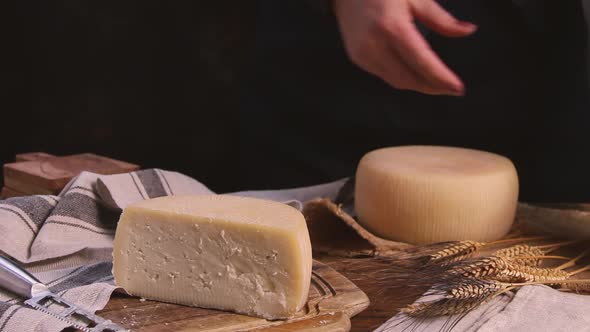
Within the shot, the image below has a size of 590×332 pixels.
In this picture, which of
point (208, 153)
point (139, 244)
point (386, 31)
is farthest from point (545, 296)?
point (208, 153)

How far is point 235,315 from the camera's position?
1.15 meters

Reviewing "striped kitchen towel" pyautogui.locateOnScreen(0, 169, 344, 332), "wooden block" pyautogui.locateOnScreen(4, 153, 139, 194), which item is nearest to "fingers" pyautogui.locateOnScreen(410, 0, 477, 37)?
"striped kitchen towel" pyautogui.locateOnScreen(0, 169, 344, 332)

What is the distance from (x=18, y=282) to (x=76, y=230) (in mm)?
288

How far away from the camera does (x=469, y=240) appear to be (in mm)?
1514

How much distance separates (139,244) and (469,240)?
0.66 metres

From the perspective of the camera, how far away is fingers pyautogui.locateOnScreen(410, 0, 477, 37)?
119 cm

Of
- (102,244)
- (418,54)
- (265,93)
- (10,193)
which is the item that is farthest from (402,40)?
(10,193)

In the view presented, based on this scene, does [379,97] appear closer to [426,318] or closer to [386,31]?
[386,31]

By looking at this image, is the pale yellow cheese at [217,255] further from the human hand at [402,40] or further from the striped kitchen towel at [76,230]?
the human hand at [402,40]

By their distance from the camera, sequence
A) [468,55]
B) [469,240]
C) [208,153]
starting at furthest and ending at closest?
[208,153]
[468,55]
[469,240]

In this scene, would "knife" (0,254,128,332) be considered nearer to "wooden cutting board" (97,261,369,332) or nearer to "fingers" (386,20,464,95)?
"wooden cutting board" (97,261,369,332)

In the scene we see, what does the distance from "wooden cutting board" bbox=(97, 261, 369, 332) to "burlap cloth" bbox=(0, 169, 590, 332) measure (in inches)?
1.8

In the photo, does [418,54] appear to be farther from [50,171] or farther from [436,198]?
[50,171]

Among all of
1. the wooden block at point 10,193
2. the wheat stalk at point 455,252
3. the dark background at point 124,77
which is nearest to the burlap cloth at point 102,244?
the wheat stalk at point 455,252
